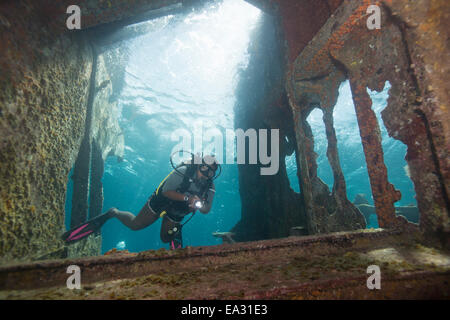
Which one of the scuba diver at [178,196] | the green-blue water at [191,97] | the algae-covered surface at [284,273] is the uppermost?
the green-blue water at [191,97]

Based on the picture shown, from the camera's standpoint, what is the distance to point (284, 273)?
1.55 metres

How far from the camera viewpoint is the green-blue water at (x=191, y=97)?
11041mm

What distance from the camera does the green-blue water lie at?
11041 mm

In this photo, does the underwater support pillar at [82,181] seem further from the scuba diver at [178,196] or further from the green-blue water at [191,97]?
the green-blue water at [191,97]

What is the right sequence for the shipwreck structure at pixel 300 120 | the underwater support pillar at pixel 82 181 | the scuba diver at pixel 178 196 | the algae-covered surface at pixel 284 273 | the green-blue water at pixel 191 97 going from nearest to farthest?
the algae-covered surface at pixel 284 273 < the shipwreck structure at pixel 300 120 < the scuba diver at pixel 178 196 < the underwater support pillar at pixel 82 181 < the green-blue water at pixel 191 97

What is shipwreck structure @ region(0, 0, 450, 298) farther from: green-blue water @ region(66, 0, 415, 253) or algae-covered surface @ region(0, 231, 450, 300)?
green-blue water @ region(66, 0, 415, 253)

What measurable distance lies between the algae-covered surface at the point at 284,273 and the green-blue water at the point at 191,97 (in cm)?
737

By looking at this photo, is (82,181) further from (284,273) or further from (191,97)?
(191,97)

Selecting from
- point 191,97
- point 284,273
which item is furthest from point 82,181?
point 191,97

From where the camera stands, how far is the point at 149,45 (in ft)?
41.5

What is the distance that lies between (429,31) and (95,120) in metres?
7.32

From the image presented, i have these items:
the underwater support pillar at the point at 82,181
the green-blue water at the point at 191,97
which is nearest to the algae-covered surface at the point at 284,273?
the underwater support pillar at the point at 82,181

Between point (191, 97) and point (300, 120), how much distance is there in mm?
17152
